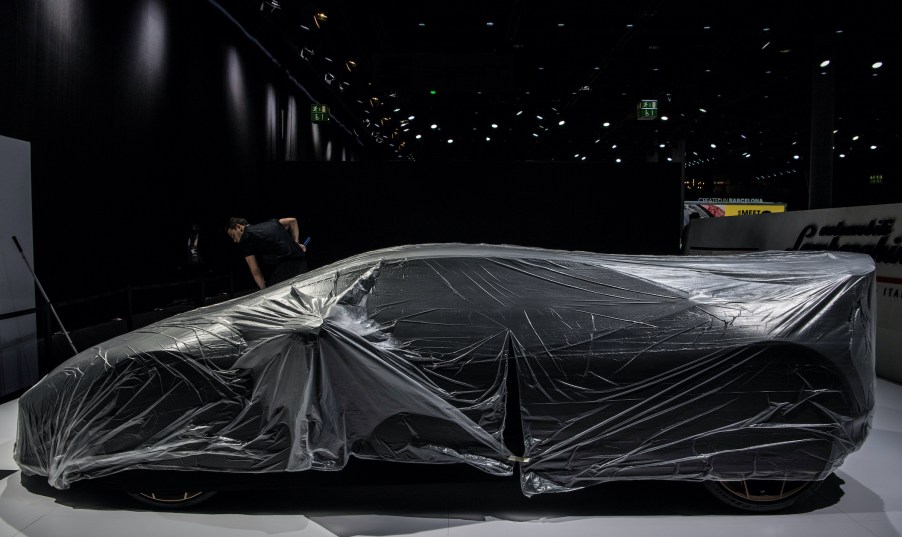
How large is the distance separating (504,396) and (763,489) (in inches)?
49.0

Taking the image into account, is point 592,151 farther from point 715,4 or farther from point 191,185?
point 191,185

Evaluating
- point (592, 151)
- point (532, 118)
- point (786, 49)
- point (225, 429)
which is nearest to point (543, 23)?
point (786, 49)

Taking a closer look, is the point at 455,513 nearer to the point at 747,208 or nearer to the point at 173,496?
the point at 173,496

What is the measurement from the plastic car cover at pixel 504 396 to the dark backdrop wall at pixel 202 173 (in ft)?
12.9

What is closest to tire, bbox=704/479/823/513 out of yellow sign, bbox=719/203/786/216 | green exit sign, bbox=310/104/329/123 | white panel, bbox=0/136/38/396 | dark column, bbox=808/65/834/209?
white panel, bbox=0/136/38/396

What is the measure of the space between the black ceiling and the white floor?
8311mm

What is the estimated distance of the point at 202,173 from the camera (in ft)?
30.8

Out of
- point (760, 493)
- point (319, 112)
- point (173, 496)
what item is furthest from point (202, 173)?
point (760, 493)

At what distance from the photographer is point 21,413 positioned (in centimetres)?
277

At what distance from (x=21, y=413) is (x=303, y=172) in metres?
10.1

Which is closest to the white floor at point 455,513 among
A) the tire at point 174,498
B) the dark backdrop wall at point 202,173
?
the tire at point 174,498

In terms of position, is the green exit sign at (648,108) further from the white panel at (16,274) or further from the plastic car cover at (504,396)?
the plastic car cover at (504,396)

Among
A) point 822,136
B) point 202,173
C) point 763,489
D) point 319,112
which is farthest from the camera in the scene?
point 319,112

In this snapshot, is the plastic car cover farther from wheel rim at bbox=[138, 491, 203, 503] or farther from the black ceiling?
the black ceiling
